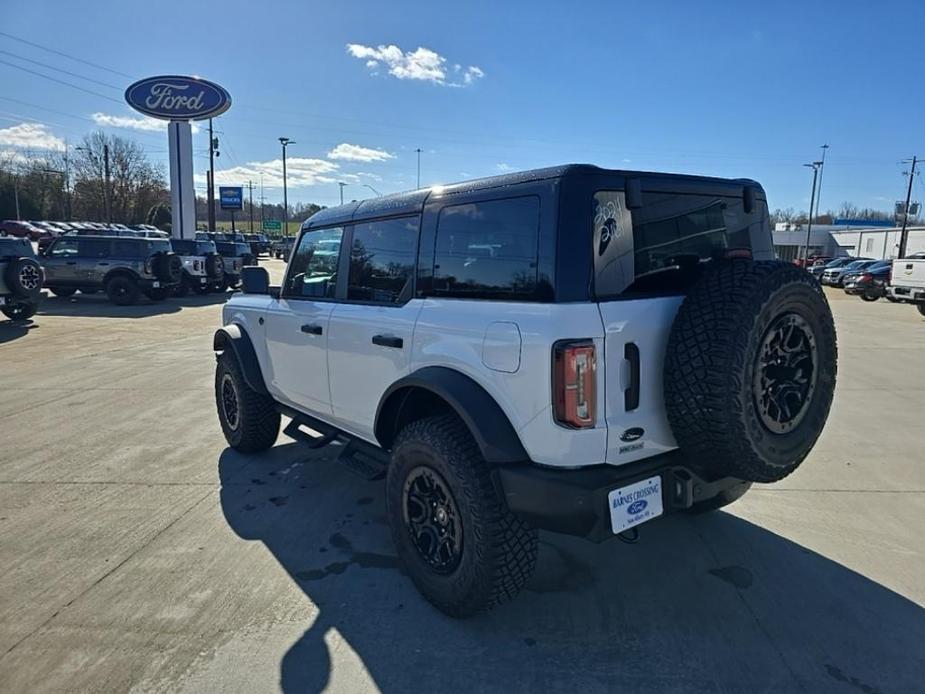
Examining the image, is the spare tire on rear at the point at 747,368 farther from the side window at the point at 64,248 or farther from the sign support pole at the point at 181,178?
the sign support pole at the point at 181,178

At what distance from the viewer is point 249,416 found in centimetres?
466

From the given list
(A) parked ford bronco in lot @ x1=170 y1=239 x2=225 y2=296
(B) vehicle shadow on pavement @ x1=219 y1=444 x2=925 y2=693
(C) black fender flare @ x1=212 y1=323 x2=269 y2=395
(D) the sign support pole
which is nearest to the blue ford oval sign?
(D) the sign support pole

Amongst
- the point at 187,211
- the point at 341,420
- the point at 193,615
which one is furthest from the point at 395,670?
the point at 187,211

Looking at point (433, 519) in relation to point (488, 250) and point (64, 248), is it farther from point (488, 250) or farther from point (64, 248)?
point (64, 248)

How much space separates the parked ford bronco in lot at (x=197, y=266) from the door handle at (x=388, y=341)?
1728 centimetres

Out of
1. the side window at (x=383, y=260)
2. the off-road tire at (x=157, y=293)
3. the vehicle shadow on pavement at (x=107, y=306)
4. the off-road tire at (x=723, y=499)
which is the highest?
the side window at (x=383, y=260)

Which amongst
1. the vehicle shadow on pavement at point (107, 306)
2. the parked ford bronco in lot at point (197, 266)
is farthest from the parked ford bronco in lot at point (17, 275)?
the parked ford bronco in lot at point (197, 266)

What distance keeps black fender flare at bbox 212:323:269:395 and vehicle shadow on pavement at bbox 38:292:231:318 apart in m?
11.5

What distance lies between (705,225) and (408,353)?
1.57 meters

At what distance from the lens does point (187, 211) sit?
26.4 meters

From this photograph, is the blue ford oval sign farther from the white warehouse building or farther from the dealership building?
the dealership building

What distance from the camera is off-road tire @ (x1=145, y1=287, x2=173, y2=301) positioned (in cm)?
1661

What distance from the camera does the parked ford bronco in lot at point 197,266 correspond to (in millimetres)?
18734

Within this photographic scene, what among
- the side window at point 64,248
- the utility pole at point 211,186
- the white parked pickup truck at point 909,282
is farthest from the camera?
the utility pole at point 211,186
